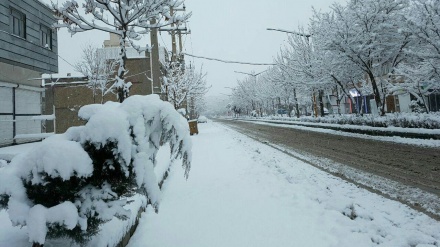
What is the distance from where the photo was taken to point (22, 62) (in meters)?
13.5

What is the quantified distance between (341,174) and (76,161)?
19.9ft

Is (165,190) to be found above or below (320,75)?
below

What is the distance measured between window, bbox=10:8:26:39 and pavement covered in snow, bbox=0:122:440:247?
12810 millimetres

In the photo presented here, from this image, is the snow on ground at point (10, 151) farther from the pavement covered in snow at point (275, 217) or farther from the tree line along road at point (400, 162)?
the tree line along road at point (400, 162)

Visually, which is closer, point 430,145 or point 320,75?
point 430,145

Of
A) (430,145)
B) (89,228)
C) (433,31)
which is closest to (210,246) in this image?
(89,228)

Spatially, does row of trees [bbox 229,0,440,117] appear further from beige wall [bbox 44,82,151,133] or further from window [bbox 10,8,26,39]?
beige wall [bbox 44,82,151,133]

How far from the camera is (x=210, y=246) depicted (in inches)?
115

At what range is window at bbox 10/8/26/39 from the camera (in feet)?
43.8

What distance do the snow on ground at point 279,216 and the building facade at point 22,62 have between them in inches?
414

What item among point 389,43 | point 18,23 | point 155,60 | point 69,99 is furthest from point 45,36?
point 389,43

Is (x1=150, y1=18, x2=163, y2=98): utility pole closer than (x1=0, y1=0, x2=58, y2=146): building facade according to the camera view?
Yes

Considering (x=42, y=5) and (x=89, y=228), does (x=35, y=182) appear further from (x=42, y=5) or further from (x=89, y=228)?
(x=42, y=5)

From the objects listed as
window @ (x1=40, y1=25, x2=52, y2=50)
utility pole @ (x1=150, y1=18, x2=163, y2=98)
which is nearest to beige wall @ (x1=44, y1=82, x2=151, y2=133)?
window @ (x1=40, y1=25, x2=52, y2=50)
